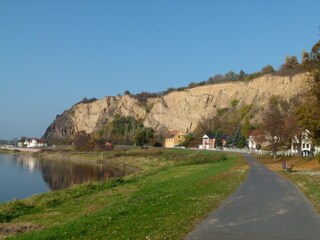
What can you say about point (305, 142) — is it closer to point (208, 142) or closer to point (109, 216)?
point (109, 216)

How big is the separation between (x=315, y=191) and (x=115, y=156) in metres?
73.7

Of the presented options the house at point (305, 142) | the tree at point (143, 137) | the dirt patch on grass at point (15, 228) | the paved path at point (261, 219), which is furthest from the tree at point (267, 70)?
the dirt patch on grass at point (15, 228)

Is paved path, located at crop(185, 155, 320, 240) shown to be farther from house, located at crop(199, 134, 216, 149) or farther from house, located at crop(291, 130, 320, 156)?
house, located at crop(199, 134, 216, 149)

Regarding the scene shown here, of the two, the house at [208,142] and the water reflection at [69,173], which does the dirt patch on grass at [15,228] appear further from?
the house at [208,142]

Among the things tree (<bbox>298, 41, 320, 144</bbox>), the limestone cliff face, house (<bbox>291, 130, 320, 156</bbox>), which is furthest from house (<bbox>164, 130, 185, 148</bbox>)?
tree (<bbox>298, 41, 320, 144</bbox>)

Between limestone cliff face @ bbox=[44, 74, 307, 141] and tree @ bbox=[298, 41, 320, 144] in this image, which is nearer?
tree @ bbox=[298, 41, 320, 144]

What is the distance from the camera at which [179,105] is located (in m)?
148

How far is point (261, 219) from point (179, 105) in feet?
446

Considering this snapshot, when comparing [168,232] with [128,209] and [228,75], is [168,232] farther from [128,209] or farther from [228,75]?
[228,75]

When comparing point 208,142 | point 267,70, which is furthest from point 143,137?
point 267,70

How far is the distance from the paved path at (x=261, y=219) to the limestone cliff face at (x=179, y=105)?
88.5 meters

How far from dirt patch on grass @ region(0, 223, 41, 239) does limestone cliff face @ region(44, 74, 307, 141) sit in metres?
92.8

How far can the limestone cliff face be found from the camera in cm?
12312

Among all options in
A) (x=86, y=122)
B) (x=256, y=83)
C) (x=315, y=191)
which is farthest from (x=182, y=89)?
(x=315, y=191)
